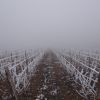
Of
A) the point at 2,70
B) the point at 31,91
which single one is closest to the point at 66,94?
the point at 31,91

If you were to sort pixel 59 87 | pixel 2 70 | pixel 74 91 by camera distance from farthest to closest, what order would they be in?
pixel 2 70
pixel 59 87
pixel 74 91

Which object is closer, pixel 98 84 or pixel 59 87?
pixel 98 84

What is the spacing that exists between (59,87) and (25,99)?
1.85m

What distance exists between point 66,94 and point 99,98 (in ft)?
4.39

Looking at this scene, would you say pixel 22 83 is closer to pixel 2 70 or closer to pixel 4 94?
pixel 4 94

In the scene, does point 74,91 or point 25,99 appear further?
point 74,91

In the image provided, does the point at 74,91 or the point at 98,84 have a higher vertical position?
the point at 98,84

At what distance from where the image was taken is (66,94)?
5.39 meters

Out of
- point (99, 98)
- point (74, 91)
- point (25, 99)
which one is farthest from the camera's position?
point (74, 91)

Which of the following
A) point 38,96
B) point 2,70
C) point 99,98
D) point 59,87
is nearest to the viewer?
point 99,98

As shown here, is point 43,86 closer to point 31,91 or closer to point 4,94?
point 31,91

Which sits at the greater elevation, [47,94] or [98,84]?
[98,84]

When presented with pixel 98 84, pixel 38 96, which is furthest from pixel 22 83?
pixel 98 84

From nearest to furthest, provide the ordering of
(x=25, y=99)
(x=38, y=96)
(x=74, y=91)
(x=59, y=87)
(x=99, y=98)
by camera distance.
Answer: (x=99, y=98), (x=25, y=99), (x=38, y=96), (x=74, y=91), (x=59, y=87)
